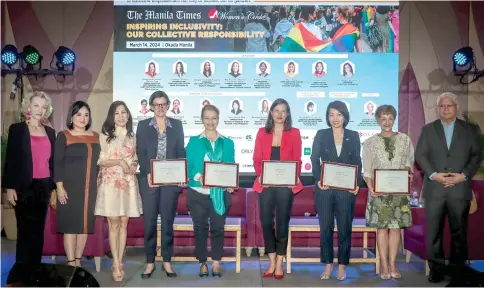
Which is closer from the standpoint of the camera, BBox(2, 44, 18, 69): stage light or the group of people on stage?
the group of people on stage

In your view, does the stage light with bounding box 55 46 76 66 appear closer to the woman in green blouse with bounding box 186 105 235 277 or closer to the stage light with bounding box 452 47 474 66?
the woman in green blouse with bounding box 186 105 235 277

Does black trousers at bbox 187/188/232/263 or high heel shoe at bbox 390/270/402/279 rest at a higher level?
black trousers at bbox 187/188/232/263

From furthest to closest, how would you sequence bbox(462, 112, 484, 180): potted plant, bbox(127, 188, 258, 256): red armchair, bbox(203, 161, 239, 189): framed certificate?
bbox(462, 112, 484, 180): potted plant
bbox(127, 188, 258, 256): red armchair
bbox(203, 161, 239, 189): framed certificate

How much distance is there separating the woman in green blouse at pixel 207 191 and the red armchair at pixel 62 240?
108 centimetres

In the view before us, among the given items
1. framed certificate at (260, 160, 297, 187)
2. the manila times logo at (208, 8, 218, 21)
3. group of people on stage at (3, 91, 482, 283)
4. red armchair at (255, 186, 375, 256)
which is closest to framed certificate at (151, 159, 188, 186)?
group of people on stage at (3, 91, 482, 283)

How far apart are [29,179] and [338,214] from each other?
8.70 feet

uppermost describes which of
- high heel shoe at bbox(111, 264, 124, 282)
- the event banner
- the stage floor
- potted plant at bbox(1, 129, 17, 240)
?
the event banner

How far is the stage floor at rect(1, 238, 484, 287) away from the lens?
4188mm

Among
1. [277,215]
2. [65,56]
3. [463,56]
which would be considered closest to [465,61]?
[463,56]

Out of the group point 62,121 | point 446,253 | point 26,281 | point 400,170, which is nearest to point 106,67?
point 62,121

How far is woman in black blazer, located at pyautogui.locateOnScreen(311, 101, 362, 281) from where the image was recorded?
13.6 ft

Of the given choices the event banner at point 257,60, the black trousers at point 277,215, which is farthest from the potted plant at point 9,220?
the black trousers at point 277,215

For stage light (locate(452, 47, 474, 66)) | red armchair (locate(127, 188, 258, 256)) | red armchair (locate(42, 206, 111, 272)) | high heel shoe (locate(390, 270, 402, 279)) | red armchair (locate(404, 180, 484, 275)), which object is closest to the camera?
high heel shoe (locate(390, 270, 402, 279))

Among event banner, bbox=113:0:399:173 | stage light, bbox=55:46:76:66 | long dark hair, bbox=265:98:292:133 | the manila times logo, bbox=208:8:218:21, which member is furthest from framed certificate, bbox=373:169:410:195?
stage light, bbox=55:46:76:66
